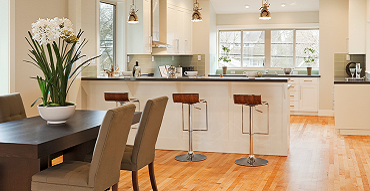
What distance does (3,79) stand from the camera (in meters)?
4.27

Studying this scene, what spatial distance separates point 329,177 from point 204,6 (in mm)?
5574

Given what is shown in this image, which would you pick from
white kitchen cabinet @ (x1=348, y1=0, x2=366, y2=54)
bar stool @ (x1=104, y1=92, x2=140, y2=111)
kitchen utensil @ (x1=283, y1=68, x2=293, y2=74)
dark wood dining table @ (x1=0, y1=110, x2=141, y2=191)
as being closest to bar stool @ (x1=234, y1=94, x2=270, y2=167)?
bar stool @ (x1=104, y1=92, x2=140, y2=111)

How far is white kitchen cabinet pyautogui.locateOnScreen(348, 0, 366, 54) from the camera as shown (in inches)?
289

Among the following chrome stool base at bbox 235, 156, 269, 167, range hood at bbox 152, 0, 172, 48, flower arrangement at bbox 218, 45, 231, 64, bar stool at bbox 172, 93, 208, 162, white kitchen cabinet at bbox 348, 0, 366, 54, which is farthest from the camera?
flower arrangement at bbox 218, 45, 231, 64

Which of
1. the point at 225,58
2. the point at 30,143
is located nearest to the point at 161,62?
the point at 225,58

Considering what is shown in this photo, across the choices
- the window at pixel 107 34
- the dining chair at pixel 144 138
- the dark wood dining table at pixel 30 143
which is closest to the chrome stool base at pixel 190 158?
the dining chair at pixel 144 138

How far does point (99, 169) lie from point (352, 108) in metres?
4.92

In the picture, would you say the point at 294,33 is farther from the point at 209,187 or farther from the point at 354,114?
the point at 209,187

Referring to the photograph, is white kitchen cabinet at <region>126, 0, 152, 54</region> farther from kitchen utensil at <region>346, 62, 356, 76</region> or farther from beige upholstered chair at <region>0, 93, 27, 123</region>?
kitchen utensil at <region>346, 62, 356, 76</region>

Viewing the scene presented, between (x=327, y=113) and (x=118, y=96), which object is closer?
(x=118, y=96)

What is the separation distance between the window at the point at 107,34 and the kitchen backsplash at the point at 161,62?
595 millimetres

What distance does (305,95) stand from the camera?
8.27m

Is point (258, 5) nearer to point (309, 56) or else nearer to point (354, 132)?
point (309, 56)

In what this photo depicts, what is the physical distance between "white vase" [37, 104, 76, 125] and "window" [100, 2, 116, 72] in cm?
370
